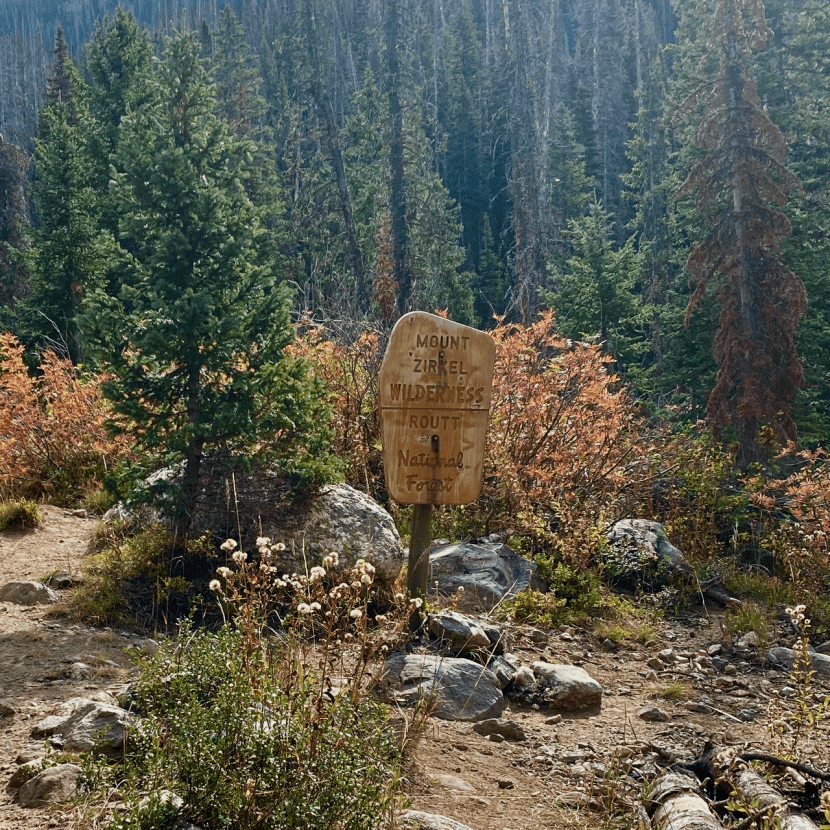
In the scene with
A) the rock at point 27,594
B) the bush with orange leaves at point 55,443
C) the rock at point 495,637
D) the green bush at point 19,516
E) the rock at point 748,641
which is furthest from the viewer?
the bush with orange leaves at point 55,443

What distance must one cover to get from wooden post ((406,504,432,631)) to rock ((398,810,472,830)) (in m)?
2.24

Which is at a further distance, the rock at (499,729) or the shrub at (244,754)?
the rock at (499,729)

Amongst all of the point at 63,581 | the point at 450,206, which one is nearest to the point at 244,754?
the point at 63,581

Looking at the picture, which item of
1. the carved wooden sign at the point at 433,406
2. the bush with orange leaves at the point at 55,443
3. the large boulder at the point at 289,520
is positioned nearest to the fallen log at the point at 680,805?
the carved wooden sign at the point at 433,406

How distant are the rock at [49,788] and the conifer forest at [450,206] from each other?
310 cm

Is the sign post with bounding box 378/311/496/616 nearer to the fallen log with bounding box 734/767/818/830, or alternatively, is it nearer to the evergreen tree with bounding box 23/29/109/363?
the fallen log with bounding box 734/767/818/830

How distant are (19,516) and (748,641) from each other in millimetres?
6242

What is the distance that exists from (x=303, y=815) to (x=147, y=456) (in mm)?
4059

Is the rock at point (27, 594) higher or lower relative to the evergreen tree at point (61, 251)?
lower

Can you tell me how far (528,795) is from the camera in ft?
12.9

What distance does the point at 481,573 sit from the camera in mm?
6777

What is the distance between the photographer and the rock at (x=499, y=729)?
4.61 meters

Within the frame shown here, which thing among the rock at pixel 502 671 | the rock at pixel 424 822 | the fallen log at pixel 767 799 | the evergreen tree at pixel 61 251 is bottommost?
the rock at pixel 502 671

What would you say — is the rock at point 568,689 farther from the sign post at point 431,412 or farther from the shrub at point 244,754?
the shrub at point 244,754
